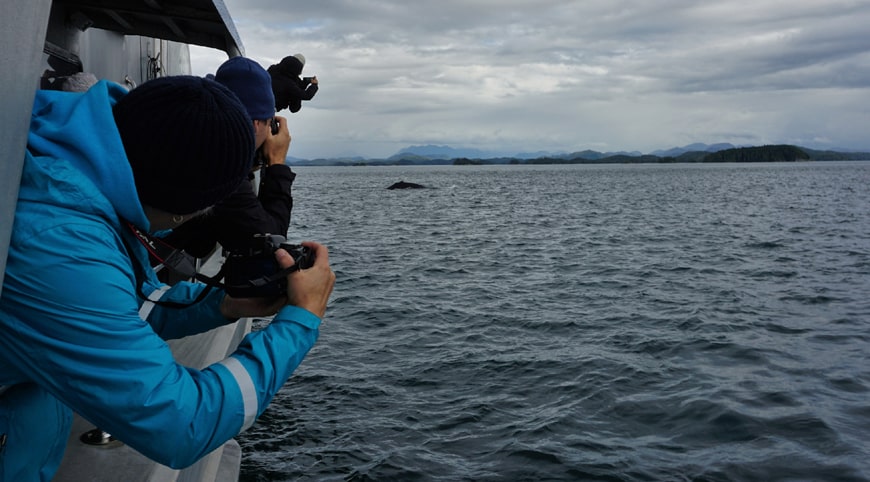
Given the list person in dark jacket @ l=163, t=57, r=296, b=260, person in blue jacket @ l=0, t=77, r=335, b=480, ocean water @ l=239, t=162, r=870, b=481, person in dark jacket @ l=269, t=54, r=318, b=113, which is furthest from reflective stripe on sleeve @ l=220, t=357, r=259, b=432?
ocean water @ l=239, t=162, r=870, b=481

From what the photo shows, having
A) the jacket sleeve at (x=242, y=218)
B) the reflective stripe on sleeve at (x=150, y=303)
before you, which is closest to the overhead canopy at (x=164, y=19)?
the jacket sleeve at (x=242, y=218)

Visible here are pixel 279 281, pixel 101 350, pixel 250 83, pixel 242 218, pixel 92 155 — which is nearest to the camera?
pixel 101 350

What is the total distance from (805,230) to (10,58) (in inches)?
1376

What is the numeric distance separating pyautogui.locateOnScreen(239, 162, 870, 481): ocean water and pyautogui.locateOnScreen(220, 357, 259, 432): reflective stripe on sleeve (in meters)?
5.37

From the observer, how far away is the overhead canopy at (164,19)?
18.2 feet

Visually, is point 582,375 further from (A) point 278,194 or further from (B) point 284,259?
(B) point 284,259

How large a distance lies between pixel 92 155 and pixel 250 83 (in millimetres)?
2013

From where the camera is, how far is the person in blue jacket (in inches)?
60.1

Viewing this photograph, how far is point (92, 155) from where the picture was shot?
1.65 metres

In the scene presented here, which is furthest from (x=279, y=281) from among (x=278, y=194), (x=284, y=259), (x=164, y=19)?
(x=164, y=19)

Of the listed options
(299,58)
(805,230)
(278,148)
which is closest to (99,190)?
(278,148)

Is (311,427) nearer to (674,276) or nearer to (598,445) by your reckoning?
(598,445)

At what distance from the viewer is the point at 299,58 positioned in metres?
4.77

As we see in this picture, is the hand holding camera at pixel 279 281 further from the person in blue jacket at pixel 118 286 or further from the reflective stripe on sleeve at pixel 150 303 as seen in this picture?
the reflective stripe on sleeve at pixel 150 303
